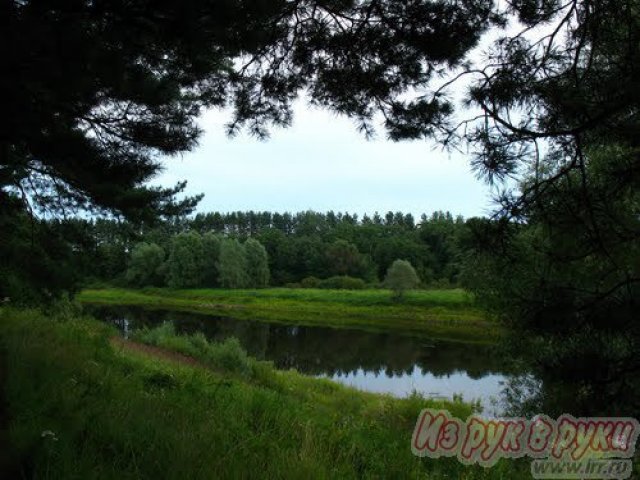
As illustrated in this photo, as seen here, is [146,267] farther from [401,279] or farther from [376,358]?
[376,358]

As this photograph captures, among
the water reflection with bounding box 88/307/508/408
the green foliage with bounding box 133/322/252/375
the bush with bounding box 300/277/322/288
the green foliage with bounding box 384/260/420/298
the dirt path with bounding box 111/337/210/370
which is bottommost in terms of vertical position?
the water reflection with bounding box 88/307/508/408

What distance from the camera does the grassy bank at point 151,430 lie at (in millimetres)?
2941

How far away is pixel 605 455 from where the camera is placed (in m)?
4.91

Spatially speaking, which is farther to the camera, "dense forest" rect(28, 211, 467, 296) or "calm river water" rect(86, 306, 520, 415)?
"dense forest" rect(28, 211, 467, 296)

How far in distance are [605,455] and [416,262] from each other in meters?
70.8

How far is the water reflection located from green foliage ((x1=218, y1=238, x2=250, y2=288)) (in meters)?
27.6

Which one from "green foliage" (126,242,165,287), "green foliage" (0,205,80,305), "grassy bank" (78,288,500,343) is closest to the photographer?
"green foliage" (0,205,80,305)

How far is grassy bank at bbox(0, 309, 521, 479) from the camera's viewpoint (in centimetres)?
294

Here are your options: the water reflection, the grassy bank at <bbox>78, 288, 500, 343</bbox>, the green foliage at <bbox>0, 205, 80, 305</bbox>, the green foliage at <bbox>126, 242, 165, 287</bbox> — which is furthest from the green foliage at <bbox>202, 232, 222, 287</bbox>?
the green foliage at <bbox>0, 205, 80, 305</bbox>

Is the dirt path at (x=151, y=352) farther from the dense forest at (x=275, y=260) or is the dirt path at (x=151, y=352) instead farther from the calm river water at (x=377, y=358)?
the dense forest at (x=275, y=260)

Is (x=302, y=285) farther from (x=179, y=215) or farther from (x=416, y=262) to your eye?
(x=179, y=215)

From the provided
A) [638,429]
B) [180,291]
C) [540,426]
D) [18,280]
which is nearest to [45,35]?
[638,429]

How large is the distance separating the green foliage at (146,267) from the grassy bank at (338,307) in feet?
16.8

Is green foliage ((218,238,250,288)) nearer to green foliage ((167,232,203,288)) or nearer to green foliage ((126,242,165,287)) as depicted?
green foliage ((167,232,203,288))
